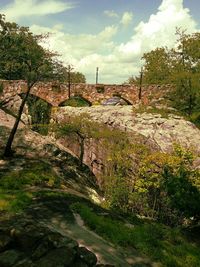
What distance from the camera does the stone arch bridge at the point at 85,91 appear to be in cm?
5172

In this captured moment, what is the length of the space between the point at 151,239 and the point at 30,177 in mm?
9373

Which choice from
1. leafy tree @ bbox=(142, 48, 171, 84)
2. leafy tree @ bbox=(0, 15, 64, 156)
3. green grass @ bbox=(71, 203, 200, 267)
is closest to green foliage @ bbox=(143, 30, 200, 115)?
leafy tree @ bbox=(142, 48, 171, 84)

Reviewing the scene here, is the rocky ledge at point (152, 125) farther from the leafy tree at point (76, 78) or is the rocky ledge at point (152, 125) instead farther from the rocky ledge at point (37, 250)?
the leafy tree at point (76, 78)

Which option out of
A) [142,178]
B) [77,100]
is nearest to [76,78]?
[77,100]

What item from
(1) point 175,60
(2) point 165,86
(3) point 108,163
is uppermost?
(1) point 175,60

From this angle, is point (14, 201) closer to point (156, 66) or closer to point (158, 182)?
point (158, 182)

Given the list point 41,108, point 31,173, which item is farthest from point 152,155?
point 41,108

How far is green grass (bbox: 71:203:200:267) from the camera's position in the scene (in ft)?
49.0

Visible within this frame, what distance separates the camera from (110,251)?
1454 cm

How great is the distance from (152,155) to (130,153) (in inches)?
81.5

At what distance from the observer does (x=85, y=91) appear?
53.0 metres

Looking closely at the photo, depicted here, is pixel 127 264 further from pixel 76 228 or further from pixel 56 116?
pixel 56 116

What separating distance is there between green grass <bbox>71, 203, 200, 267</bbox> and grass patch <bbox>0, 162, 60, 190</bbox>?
4.81 m

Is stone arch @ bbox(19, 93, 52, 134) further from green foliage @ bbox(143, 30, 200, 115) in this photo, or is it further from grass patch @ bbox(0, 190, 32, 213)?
grass patch @ bbox(0, 190, 32, 213)
